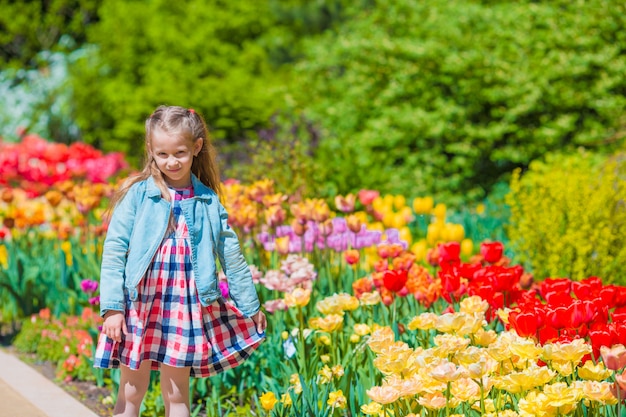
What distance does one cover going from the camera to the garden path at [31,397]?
323cm

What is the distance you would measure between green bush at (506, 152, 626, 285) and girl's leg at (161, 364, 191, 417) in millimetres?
2263

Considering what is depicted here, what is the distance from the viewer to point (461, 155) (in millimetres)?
8281

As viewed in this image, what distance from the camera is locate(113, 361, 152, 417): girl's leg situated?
271cm

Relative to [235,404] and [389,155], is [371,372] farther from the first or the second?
[389,155]

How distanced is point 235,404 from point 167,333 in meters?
0.95

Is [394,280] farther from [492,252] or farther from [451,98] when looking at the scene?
[451,98]

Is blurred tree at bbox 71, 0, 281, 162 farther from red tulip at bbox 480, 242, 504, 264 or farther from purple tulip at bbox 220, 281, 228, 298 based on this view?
purple tulip at bbox 220, 281, 228, 298

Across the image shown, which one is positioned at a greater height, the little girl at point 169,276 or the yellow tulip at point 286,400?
the little girl at point 169,276

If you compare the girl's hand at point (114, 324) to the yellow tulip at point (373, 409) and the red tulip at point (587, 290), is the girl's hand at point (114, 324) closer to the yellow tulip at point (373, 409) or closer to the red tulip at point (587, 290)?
the yellow tulip at point (373, 409)

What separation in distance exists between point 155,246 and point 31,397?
1.27m

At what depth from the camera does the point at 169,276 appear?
261 cm

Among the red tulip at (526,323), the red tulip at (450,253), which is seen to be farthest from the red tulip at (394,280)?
the red tulip at (526,323)

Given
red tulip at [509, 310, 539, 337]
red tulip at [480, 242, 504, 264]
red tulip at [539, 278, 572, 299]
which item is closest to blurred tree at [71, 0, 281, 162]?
red tulip at [480, 242, 504, 264]

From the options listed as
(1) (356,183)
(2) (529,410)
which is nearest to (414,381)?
(2) (529,410)
